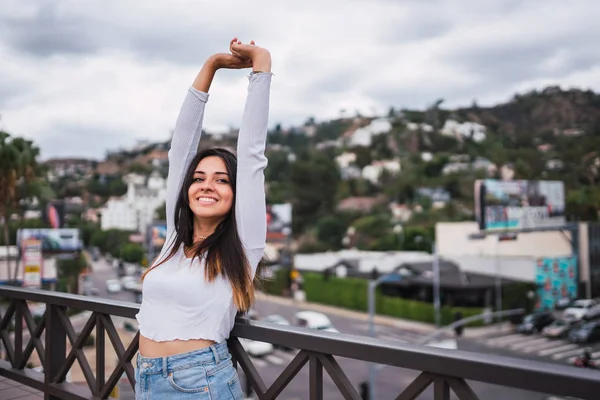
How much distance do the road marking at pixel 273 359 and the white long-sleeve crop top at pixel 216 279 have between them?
1931 centimetres

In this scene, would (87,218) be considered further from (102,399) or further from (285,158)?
(285,158)

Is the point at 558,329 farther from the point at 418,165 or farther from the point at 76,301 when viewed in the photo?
the point at 418,165

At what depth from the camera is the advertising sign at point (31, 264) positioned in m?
10.7

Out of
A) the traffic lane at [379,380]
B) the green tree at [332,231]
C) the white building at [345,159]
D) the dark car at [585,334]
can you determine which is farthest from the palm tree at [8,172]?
the white building at [345,159]

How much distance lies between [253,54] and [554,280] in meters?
27.9

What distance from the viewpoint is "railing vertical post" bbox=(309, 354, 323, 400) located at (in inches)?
54.4

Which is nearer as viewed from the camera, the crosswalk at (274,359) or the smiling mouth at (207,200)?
the smiling mouth at (207,200)

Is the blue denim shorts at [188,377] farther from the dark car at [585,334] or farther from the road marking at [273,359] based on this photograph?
the dark car at [585,334]

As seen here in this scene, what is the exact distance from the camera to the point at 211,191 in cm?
140

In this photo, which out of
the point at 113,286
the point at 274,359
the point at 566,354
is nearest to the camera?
the point at 566,354

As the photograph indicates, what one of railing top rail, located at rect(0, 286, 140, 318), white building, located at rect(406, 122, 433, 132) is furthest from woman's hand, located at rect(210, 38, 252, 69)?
white building, located at rect(406, 122, 433, 132)

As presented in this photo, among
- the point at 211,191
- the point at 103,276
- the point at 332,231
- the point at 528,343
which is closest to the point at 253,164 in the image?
the point at 211,191

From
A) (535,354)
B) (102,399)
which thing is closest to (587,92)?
(535,354)

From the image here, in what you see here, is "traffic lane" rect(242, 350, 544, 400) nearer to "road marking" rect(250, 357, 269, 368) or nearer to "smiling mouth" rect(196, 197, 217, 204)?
"road marking" rect(250, 357, 269, 368)
